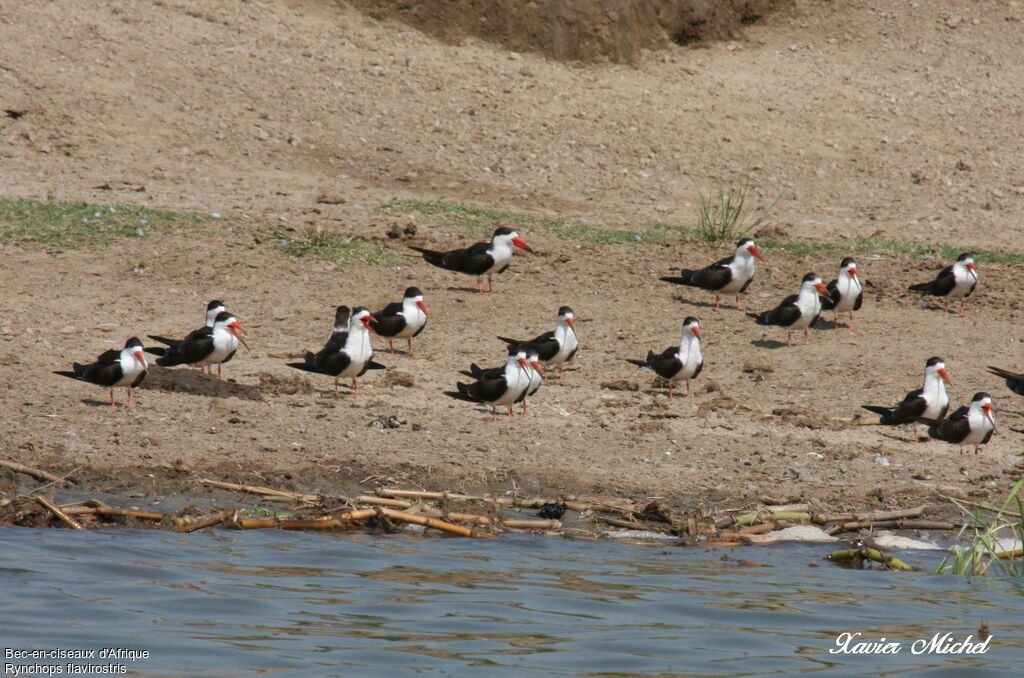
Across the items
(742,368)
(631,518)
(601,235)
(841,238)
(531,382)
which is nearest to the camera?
(631,518)

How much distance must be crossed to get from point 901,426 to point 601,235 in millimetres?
5795

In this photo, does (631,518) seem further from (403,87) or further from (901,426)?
(403,87)

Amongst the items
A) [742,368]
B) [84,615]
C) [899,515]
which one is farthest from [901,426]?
[84,615]

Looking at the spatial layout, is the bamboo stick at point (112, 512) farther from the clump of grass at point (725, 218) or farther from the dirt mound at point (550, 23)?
the dirt mound at point (550, 23)

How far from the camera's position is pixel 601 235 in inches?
675

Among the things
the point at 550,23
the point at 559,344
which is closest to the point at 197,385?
the point at 559,344

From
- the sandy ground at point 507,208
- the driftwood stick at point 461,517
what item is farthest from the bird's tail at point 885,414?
the driftwood stick at point 461,517

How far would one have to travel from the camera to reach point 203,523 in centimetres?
873

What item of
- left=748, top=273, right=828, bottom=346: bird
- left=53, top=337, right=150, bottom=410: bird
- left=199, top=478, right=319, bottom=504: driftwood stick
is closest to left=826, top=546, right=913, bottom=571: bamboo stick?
left=199, top=478, right=319, bottom=504: driftwood stick

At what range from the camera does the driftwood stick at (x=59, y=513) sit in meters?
8.56

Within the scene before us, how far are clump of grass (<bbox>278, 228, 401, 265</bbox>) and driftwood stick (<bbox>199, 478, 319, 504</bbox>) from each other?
597 centimetres

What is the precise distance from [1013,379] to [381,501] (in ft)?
21.0

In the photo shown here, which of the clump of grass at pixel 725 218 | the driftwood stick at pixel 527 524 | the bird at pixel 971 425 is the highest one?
the clump of grass at pixel 725 218

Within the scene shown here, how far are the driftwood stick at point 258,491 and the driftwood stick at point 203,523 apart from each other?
2.24 ft
